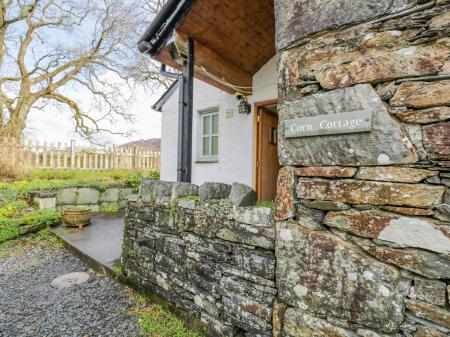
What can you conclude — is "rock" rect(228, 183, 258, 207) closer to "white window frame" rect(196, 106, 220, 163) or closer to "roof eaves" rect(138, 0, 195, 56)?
"roof eaves" rect(138, 0, 195, 56)

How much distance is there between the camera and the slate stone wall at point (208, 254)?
5.94ft

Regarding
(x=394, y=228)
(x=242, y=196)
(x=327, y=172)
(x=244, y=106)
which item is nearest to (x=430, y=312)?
(x=394, y=228)

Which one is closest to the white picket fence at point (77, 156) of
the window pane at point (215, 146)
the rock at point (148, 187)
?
the window pane at point (215, 146)

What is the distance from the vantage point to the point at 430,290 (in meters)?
1.21

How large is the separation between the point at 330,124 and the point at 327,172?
0.98 feet

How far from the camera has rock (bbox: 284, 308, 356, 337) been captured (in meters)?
1.47

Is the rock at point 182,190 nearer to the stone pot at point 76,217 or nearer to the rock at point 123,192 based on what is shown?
the stone pot at point 76,217

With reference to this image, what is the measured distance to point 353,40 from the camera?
4.73 feet

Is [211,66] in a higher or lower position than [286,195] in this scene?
higher

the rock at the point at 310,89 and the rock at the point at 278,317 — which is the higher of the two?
the rock at the point at 310,89

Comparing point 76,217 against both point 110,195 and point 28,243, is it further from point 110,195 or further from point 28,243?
point 110,195

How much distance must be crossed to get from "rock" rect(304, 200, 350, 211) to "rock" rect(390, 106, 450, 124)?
1.86ft

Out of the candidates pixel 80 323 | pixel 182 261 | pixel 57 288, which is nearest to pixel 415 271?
pixel 182 261

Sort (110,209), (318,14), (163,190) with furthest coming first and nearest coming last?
(110,209), (163,190), (318,14)
